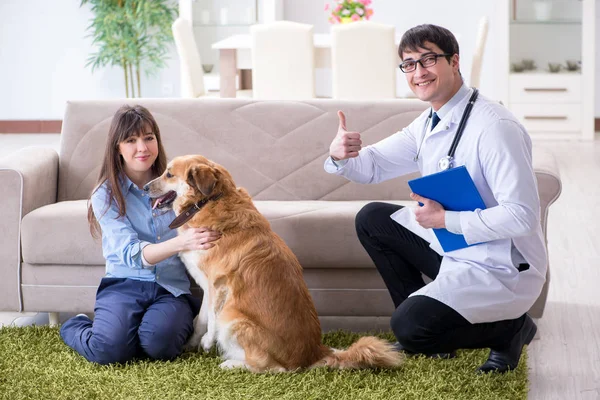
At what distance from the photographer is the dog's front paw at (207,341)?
2.44 meters

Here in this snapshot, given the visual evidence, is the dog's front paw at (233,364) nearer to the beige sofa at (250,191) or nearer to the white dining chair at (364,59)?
the beige sofa at (250,191)

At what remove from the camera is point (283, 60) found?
557 centimetres

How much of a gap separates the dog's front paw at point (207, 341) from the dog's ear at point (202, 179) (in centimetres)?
44

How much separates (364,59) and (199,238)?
3394 millimetres

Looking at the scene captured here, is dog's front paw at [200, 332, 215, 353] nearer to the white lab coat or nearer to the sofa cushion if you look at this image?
the sofa cushion

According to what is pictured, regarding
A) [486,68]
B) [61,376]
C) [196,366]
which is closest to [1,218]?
[61,376]

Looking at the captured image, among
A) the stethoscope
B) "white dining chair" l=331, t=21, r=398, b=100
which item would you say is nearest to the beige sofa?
the stethoscope

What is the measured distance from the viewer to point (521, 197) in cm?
202

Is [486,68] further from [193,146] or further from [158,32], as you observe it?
[193,146]

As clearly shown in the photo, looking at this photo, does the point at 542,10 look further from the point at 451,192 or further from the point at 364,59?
the point at 451,192

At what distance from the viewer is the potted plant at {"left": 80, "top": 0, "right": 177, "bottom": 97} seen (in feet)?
25.3

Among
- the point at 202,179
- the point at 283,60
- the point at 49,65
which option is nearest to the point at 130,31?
the point at 49,65

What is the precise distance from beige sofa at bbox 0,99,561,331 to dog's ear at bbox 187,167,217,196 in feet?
1.33

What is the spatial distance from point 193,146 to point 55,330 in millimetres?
913
